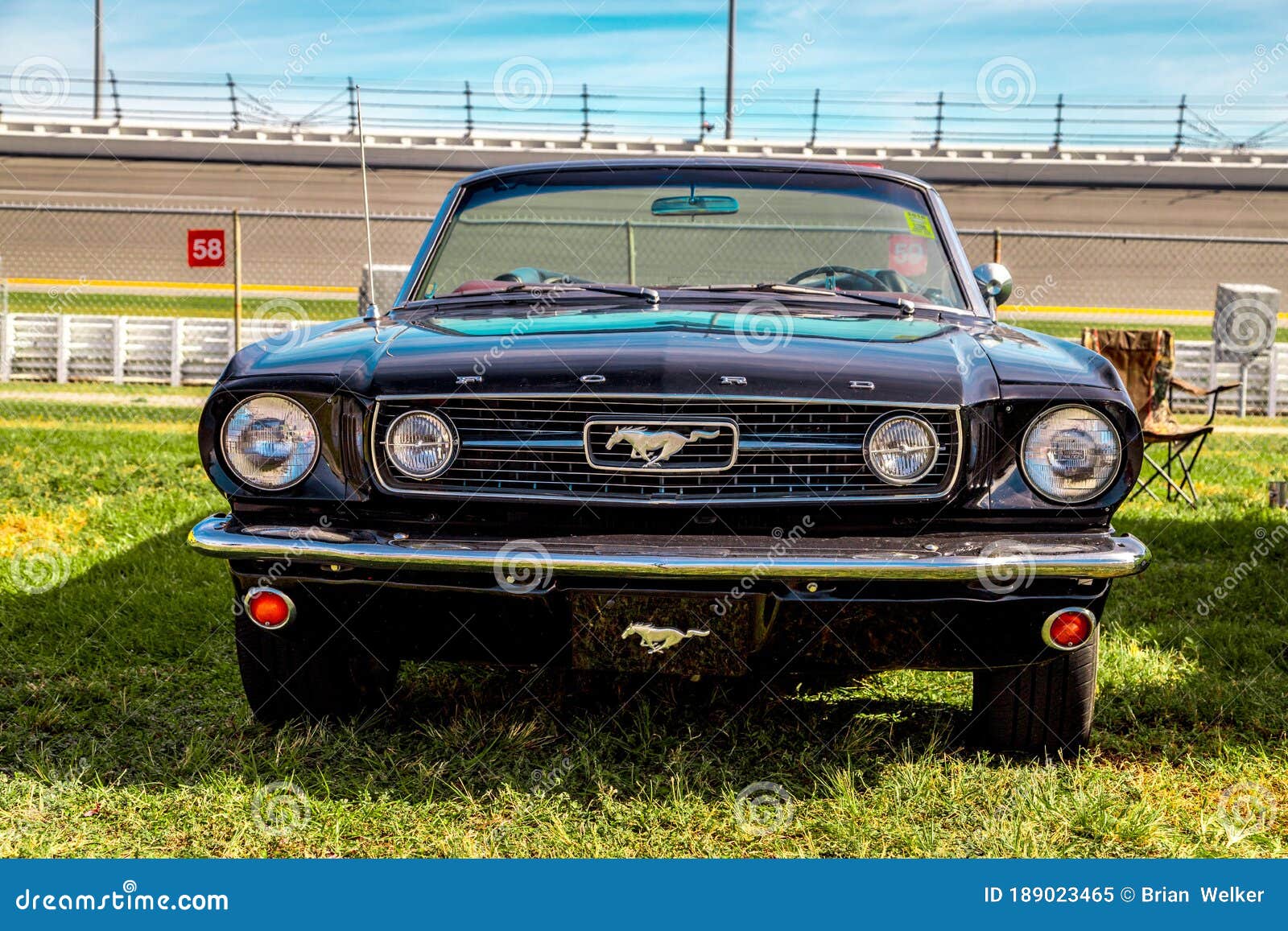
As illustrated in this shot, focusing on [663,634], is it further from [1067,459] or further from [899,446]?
[1067,459]

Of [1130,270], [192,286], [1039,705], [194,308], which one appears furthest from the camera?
[1130,270]

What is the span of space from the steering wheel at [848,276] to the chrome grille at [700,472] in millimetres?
1143

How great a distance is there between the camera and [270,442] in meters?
2.60

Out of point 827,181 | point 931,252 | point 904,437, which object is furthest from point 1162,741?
point 827,181

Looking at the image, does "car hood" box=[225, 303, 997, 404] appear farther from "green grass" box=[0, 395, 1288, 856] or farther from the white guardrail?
the white guardrail

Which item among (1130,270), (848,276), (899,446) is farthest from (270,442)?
(1130,270)

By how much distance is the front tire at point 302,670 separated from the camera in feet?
9.13

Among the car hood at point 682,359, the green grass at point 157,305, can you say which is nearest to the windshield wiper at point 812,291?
the car hood at point 682,359

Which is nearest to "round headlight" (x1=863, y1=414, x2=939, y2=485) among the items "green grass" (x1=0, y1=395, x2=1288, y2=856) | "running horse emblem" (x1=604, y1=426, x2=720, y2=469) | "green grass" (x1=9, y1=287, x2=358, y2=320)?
"running horse emblem" (x1=604, y1=426, x2=720, y2=469)

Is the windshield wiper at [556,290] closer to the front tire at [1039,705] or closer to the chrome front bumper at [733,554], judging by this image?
the chrome front bumper at [733,554]

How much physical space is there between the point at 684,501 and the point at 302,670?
1093 millimetres

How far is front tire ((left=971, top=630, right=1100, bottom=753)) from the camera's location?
107 inches

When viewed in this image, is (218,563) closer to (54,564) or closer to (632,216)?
(54,564)

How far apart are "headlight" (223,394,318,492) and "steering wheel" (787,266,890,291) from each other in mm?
1612
